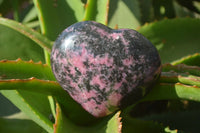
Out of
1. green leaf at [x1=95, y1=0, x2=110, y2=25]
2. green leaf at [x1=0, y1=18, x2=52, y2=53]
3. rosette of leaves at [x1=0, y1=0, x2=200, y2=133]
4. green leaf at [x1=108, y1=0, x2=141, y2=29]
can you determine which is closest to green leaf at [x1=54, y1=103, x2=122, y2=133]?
rosette of leaves at [x1=0, y1=0, x2=200, y2=133]

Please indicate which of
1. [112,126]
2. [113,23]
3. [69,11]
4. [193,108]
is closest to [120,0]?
[113,23]

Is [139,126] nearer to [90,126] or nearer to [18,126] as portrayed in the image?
[90,126]

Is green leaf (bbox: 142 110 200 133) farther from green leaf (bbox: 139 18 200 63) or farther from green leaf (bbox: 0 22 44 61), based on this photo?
green leaf (bbox: 0 22 44 61)

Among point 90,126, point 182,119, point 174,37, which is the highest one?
point 174,37

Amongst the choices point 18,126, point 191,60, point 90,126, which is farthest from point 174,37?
point 18,126

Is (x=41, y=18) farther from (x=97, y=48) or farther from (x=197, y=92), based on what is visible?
(x=197, y=92)

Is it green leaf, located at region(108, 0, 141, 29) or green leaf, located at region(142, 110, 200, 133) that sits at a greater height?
green leaf, located at region(108, 0, 141, 29)
